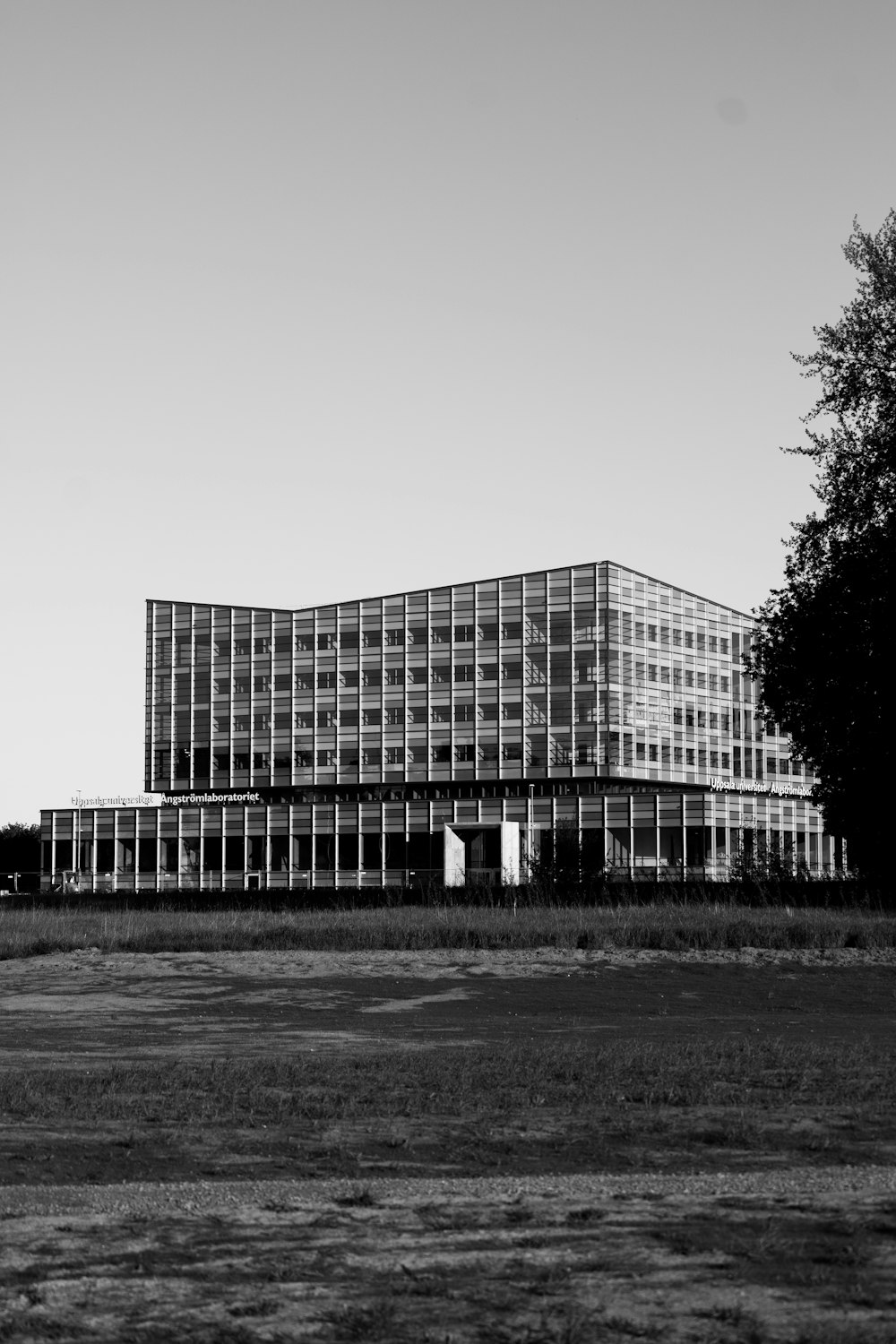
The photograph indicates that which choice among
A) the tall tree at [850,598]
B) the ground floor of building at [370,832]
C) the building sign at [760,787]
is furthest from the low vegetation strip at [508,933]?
the building sign at [760,787]

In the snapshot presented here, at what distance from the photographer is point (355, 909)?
40.6 m

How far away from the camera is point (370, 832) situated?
122938mm

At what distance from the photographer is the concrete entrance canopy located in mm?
71800

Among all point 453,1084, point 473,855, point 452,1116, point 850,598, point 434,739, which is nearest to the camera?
point 452,1116

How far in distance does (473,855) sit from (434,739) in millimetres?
20774

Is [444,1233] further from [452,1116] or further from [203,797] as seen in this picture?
[203,797]

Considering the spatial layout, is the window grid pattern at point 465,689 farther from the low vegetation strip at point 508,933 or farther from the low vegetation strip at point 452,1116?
the low vegetation strip at point 452,1116

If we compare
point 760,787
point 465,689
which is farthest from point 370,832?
point 760,787

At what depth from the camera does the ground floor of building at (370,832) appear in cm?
11556

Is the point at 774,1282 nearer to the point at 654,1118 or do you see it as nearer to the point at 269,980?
the point at 654,1118

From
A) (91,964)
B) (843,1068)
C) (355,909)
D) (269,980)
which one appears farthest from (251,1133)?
(355,909)

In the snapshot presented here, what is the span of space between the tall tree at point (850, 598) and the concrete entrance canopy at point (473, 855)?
21.0 meters

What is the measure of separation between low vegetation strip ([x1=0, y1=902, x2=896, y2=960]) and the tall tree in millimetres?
6028

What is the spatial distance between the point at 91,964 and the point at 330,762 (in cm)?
10500
